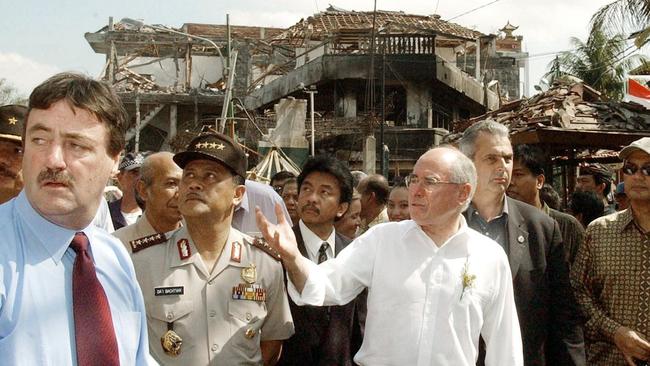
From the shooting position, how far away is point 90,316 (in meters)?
2.14

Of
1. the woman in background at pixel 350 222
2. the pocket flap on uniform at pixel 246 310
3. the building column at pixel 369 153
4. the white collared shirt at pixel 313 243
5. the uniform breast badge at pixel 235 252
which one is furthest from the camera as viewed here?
the building column at pixel 369 153

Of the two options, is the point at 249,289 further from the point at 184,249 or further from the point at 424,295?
the point at 424,295

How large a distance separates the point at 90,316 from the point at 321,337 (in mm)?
2116

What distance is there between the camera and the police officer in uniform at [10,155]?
3934 millimetres

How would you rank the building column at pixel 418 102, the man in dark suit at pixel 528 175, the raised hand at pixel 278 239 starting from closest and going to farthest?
1. the raised hand at pixel 278 239
2. the man in dark suit at pixel 528 175
3. the building column at pixel 418 102

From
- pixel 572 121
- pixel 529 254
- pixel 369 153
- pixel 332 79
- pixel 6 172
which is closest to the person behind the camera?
pixel 6 172

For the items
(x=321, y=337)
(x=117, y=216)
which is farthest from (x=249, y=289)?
(x=117, y=216)

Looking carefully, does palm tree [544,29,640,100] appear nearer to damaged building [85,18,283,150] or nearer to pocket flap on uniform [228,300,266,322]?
damaged building [85,18,283,150]

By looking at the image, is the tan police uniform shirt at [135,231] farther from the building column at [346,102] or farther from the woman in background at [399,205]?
the building column at [346,102]

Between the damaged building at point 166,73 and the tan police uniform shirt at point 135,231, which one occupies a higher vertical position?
the damaged building at point 166,73

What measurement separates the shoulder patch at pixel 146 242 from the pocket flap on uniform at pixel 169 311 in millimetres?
318

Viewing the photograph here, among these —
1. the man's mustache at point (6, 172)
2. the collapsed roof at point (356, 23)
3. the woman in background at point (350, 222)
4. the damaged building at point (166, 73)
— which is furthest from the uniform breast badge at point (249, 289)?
the damaged building at point (166, 73)

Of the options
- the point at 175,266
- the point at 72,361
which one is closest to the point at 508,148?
the point at 175,266

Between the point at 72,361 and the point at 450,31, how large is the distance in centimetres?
3373
